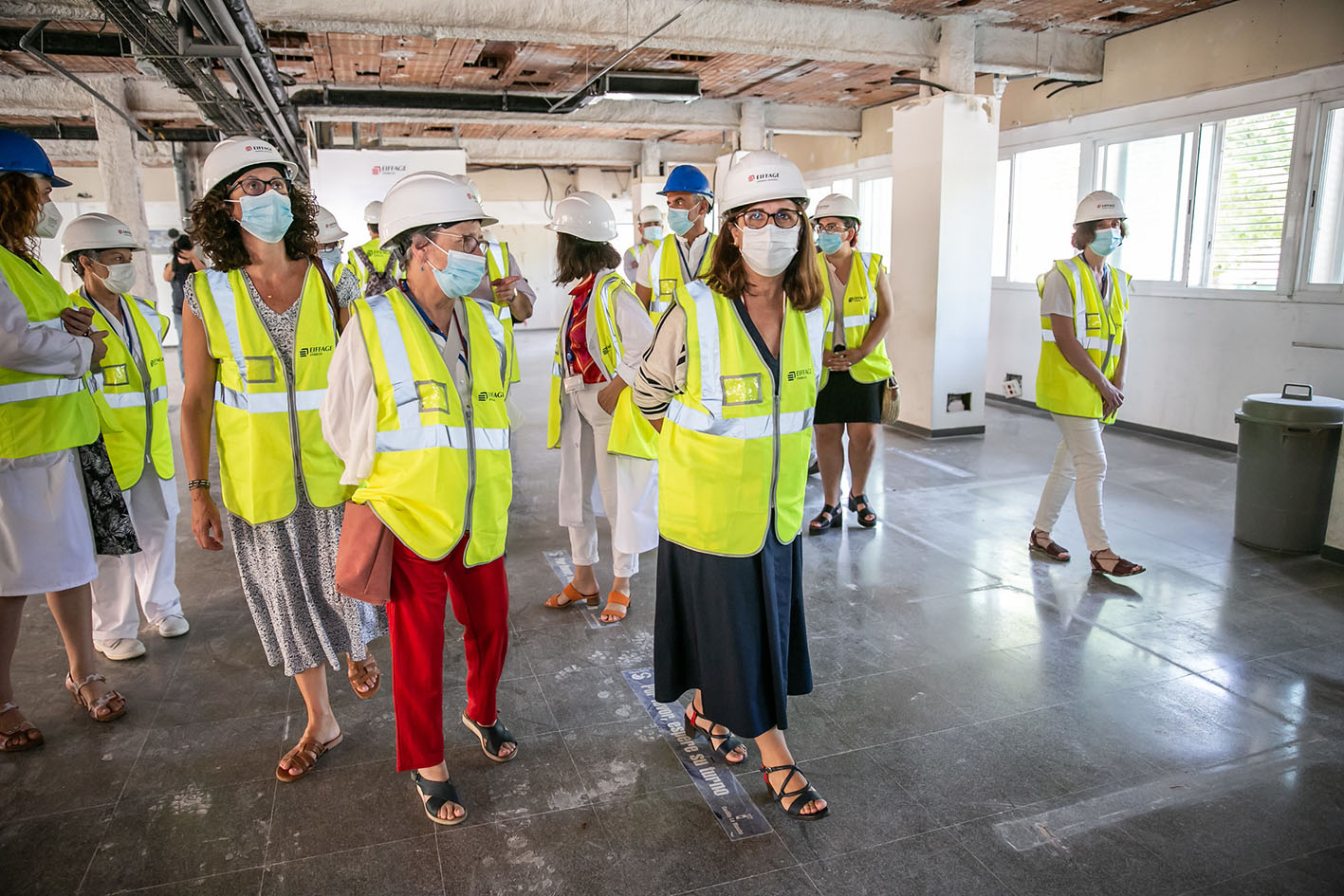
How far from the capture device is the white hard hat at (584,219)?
367 cm

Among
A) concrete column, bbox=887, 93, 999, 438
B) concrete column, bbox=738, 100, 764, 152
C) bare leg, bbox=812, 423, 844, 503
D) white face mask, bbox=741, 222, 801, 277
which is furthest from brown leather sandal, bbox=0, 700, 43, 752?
concrete column, bbox=738, 100, 764, 152

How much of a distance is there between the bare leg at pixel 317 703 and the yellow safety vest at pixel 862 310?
130 inches

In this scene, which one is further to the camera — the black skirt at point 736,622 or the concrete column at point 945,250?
the concrete column at point 945,250

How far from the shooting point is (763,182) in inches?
90.8

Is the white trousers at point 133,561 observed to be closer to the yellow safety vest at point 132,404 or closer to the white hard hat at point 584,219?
the yellow safety vest at point 132,404

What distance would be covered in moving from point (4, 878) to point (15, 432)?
1.34 meters

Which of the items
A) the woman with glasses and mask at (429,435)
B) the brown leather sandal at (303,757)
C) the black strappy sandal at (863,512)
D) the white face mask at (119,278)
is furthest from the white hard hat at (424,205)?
the black strappy sandal at (863,512)

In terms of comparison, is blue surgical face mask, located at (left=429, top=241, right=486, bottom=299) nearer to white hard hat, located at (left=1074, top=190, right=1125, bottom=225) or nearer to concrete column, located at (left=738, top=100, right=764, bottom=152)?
white hard hat, located at (left=1074, top=190, right=1125, bottom=225)

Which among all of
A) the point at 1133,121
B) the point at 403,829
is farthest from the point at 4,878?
the point at 1133,121

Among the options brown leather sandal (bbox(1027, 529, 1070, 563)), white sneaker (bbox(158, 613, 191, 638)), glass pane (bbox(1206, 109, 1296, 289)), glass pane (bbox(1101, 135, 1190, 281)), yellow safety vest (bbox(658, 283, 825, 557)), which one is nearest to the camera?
yellow safety vest (bbox(658, 283, 825, 557))

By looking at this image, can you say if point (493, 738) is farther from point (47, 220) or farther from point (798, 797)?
point (47, 220)

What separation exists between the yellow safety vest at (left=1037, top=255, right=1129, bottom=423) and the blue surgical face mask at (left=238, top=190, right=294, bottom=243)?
341 cm

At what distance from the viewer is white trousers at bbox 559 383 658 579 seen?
3830mm

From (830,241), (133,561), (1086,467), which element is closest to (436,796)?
(133,561)
